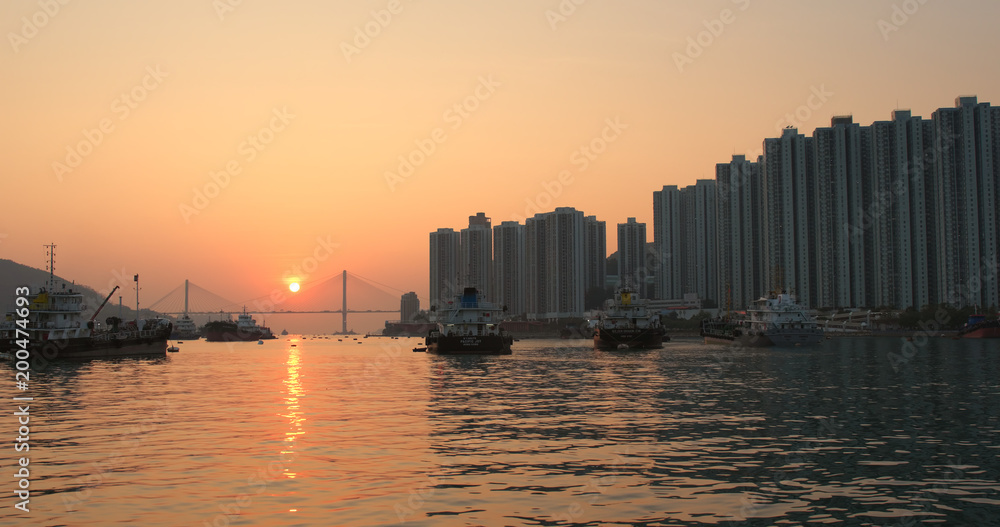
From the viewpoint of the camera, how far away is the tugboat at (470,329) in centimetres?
8562

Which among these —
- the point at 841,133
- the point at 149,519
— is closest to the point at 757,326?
the point at 841,133

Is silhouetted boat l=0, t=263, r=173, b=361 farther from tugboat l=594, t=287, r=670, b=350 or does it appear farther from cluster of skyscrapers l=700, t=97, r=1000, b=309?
cluster of skyscrapers l=700, t=97, r=1000, b=309

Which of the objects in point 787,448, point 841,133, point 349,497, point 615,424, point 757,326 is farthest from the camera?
point 841,133

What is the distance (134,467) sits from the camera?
2000 cm

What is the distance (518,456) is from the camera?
848 inches

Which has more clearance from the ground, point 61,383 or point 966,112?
point 966,112

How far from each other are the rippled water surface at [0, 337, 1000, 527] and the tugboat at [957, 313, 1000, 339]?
11601cm

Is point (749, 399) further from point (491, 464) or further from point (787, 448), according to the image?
point (491, 464)

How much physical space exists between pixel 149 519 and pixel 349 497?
3815 mm

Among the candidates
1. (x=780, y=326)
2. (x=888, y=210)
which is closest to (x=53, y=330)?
(x=780, y=326)

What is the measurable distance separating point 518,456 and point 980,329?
483ft

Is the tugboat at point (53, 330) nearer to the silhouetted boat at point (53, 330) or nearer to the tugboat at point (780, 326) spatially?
the silhouetted boat at point (53, 330)

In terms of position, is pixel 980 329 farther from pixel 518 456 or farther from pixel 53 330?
pixel 518 456

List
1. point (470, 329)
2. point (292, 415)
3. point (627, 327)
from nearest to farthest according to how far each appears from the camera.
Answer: point (292, 415)
point (470, 329)
point (627, 327)
